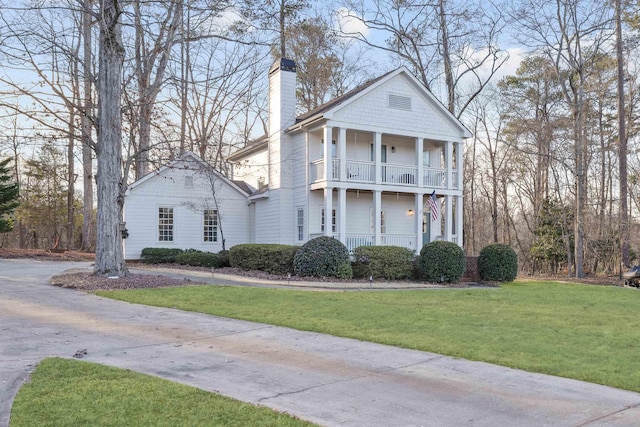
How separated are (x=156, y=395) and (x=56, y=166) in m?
35.6

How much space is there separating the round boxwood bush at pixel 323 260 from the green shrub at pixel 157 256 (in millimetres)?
7373

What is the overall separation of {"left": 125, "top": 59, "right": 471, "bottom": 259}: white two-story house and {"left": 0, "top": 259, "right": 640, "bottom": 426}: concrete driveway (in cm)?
1289

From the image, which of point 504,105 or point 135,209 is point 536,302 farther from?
point 504,105

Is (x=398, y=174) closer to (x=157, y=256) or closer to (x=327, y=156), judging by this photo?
(x=327, y=156)

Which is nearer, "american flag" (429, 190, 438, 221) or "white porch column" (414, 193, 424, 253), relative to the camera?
"american flag" (429, 190, 438, 221)

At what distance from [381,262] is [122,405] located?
14.6 m

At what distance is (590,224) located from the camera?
91.6 feet

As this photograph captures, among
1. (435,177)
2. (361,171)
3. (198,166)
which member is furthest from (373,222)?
(198,166)

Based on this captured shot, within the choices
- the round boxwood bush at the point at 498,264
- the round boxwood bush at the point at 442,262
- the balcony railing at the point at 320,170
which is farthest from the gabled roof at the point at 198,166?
Result: the round boxwood bush at the point at 498,264

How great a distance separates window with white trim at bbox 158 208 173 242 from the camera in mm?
23484

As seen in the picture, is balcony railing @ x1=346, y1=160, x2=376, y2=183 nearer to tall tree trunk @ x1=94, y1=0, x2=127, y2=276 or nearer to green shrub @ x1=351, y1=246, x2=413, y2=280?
green shrub @ x1=351, y1=246, x2=413, y2=280

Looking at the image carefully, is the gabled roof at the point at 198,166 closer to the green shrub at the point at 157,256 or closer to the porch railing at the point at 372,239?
the green shrub at the point at 157,256

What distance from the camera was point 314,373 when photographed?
5.80 m

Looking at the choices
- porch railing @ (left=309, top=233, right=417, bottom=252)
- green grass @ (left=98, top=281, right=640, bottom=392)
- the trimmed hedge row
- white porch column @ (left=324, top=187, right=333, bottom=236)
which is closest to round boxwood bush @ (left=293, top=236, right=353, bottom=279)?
white porch column @ (left=324, top=187, right=333, bottom=236)
